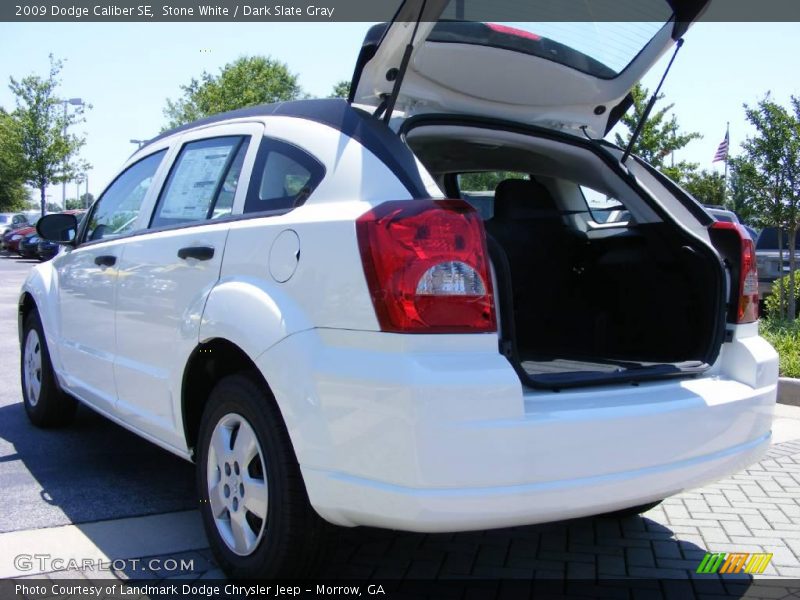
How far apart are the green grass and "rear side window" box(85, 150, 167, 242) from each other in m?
5.52

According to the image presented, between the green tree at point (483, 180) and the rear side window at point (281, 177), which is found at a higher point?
the green tree at point (483, 180)

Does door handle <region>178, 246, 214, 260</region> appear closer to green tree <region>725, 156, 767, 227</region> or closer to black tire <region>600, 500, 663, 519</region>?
black tire <region>600, 500, 663, 519</region>

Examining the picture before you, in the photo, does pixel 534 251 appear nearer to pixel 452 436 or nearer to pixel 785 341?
pixel 452 436

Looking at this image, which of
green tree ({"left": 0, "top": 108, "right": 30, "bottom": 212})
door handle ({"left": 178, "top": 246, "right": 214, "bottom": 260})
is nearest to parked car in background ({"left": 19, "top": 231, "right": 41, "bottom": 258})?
green tree ({"left": 0, "top": 108, "right": 30, "bottom": 212})

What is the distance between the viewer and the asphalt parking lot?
325 cm

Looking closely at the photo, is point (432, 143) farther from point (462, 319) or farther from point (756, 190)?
point (756, 190)

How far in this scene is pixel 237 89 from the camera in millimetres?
27609

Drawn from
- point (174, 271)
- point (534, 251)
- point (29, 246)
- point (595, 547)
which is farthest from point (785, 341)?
point (29, 246)

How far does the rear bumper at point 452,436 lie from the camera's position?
2291mm

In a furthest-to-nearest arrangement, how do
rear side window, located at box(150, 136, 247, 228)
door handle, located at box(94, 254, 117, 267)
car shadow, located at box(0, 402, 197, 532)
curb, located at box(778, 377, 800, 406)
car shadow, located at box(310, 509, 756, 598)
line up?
1. curb, located at box(778, 377, 800, 406)
2. door handle, located at box(94, 254, 117, 267)
3. car shadow, located at box(0, 402, 197, 532)
4. rear side window, located at box(150, 136, 247, 228)
5. car shadow, located at box(310, 509, 756, 598)

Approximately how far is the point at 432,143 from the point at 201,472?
183 cm

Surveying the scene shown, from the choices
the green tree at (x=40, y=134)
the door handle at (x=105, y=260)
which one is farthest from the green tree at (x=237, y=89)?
the door handle at (x=105, y=260)

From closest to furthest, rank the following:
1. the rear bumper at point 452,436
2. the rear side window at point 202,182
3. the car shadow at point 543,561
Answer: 1. the rear bumper at point 452,436
2. the car shadow at point 543,561
3. the rear side window at point 202,182

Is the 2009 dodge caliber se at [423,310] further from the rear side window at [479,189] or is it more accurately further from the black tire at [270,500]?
the rear side window at [479,189]
